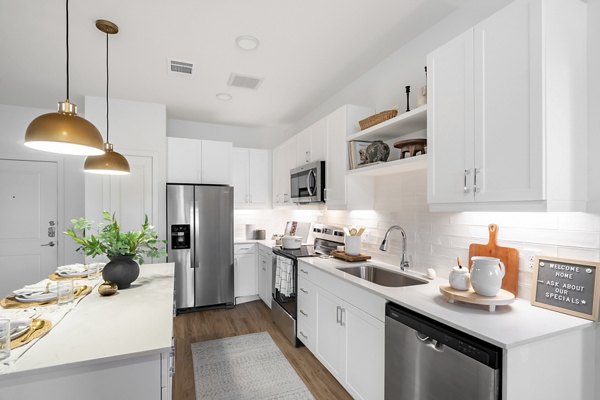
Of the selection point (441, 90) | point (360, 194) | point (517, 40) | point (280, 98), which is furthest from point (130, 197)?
point (517, 40)

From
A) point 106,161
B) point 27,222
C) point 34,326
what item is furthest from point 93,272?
point 27,222

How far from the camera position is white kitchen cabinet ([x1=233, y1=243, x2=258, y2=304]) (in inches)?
170

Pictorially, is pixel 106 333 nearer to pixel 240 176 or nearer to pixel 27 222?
pixel 240 176

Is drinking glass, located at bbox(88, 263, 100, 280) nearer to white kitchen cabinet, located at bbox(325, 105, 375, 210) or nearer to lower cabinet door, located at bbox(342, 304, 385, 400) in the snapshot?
lower cabinet door, located at bbox(342, 304, 385, 400)

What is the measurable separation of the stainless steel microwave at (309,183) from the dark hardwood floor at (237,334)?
151 centimetres

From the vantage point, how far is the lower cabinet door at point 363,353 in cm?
180

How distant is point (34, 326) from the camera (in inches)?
54.0

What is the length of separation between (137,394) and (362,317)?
1.30m

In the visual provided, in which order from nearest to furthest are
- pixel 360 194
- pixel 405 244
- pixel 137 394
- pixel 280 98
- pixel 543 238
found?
pixel 137 394
pixel 543 238
pixel 405 244
pixel 360 194
pixel 280 98

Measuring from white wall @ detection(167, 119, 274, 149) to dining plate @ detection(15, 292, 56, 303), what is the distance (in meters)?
3.20

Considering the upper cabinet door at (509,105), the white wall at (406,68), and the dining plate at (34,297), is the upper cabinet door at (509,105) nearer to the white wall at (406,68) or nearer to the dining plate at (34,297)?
the white wall at (406,68)

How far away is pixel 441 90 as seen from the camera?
1.75 m

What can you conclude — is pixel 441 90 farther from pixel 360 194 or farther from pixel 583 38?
pixel 360 194

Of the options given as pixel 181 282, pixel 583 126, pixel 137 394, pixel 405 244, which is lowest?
pixel 181 282
